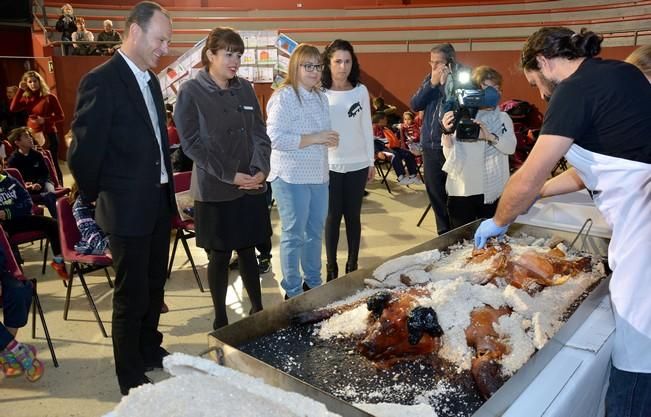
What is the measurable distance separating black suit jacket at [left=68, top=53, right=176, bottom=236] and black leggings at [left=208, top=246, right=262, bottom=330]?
1.59ft

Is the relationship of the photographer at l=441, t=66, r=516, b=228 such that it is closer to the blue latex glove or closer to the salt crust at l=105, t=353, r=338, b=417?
the blue latex glove

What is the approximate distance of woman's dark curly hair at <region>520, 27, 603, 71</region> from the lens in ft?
5.51

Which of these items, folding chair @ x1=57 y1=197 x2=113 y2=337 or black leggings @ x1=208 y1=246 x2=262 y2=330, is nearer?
black leggings @ x1=208 y1=246 x2=262 y2=330

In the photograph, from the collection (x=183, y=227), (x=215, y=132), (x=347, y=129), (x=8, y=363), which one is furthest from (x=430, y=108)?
(x=8, y=363)

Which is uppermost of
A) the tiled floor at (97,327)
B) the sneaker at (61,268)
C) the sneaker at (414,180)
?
the sneaker at (414,180)

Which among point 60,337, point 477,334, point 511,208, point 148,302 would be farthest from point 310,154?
point 60,337

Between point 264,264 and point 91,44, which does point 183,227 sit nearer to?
point 264,264

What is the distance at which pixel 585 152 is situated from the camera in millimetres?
1619

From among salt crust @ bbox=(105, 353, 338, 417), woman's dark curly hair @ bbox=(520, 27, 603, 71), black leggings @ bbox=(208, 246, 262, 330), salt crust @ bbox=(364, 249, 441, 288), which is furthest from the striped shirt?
salt crust @ bbox=(105, 353, 338, 417)

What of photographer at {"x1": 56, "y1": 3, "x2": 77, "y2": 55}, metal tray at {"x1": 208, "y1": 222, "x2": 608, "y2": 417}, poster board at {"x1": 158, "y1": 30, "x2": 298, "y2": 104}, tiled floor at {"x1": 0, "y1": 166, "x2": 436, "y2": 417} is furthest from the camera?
photographer at {"x1": 56, "y1": 3, "x2": 77, "y2": 55}

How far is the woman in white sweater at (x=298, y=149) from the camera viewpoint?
3025mm

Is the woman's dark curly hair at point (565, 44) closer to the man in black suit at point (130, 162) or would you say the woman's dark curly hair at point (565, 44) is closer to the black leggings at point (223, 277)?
the man in black suit at point (130, 162)

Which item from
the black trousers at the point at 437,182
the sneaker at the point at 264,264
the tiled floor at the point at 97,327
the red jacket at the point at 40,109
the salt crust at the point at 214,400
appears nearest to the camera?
the salt crust at the point at 214,400

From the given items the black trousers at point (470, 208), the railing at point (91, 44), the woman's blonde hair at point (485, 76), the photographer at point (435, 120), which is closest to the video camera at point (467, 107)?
the woman's blonde hair at point (485, 76)
